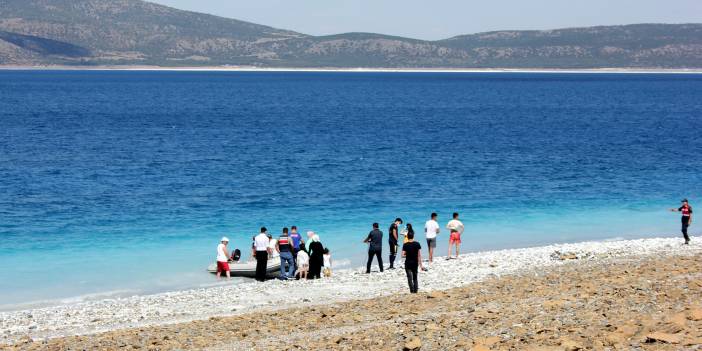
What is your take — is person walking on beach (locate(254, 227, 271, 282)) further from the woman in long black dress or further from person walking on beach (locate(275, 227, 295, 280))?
the woman in long black dress

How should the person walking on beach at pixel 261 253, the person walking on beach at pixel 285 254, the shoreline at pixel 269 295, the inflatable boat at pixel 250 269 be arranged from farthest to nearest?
the inflatable boat at pixel 250 269 → the person walking on beach at pixel 261 253 → the person walking on beach at pixel 285 254 → the shoreline at pixel 269 295

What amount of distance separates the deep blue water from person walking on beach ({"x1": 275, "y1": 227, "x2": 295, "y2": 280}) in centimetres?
246

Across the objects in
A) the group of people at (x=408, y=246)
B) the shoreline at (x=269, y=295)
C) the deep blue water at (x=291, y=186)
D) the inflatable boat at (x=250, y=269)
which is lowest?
the deep blue water at (x=291, y=186)

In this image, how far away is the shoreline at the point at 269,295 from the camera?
1791 centimetres

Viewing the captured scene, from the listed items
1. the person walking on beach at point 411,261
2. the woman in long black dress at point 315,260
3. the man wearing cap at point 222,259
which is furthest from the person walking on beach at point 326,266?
the person walking on beach at point 411,261

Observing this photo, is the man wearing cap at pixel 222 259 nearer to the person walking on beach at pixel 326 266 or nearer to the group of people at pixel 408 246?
the person walking on beach at pixel 326 266

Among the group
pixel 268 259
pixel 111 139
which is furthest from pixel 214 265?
pixel 111 139

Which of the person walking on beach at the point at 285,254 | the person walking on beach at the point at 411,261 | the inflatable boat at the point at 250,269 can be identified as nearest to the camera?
the person walking on beach at the point at 411,261

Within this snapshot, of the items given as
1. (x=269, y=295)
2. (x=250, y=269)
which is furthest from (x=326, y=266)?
(x=269, y=295)

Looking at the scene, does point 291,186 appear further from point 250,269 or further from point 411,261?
point 411,261

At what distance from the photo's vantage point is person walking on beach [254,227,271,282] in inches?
899

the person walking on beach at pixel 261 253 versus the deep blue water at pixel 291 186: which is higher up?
the person walking on beach at pixel 261 253

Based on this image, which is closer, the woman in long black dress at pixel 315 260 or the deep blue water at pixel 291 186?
Answer: the woman in long black dress at pixel 315 260

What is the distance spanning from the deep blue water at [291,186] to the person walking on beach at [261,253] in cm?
174
